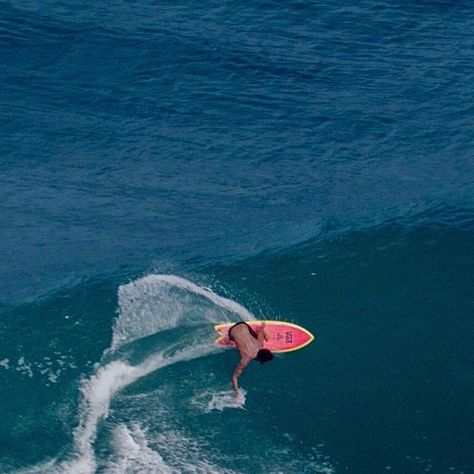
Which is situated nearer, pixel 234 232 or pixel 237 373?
pixel 237 373

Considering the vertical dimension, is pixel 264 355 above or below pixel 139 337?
below

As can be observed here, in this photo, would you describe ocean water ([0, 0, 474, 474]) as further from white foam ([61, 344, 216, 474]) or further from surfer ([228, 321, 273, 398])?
surfer ([228, 321, 273, 398])

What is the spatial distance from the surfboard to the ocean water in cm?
56

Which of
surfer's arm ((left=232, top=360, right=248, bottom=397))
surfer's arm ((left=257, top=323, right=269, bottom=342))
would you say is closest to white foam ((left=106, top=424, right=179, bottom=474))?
surfer's arm ((left=232, top=360, right=248, bottom=397))

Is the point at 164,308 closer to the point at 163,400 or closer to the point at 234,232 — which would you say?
the point at 163,400

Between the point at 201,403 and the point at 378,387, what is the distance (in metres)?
7.26

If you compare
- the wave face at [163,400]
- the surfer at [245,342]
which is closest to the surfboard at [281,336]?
the wave face at [163,400]

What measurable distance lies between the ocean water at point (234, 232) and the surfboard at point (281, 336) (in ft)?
1.84

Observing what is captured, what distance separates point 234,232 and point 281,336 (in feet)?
29.7

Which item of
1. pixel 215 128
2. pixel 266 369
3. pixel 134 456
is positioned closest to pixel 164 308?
pixel 266 369

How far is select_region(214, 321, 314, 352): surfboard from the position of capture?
39281 mm

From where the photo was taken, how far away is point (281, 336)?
3953cm

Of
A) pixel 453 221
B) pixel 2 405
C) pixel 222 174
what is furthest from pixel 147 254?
pixel 453 221

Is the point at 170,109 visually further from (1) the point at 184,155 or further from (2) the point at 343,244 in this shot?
(2) the point at 343,244
